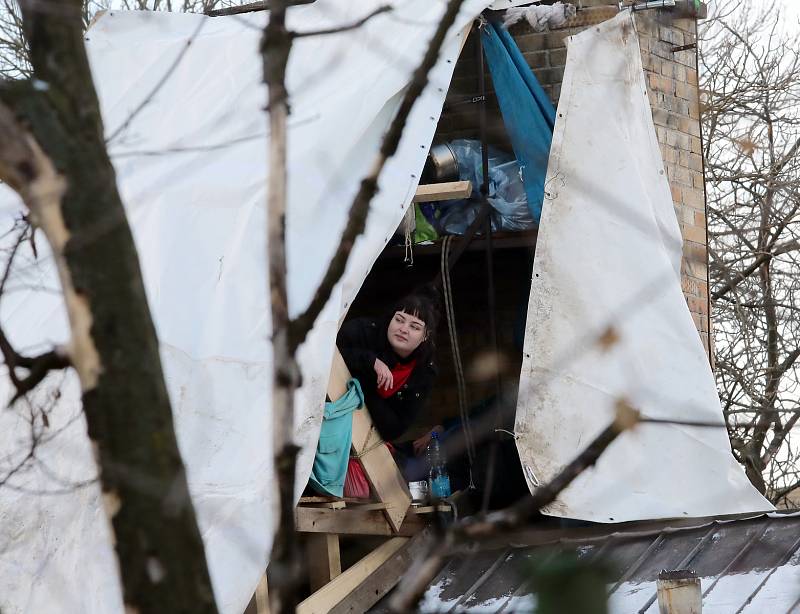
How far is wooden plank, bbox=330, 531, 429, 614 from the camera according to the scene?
5.12m

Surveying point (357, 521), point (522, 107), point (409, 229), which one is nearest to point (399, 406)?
point (357, 521)

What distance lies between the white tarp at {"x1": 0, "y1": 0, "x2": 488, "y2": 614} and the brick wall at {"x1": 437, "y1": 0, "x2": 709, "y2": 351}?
3.20 feet

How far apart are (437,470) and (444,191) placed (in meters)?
1.25

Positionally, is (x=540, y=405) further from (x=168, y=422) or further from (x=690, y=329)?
(x=168, y=422)

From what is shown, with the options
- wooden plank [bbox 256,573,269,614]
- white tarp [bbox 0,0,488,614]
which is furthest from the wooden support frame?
white tarp [bbox 0,0,488,614]

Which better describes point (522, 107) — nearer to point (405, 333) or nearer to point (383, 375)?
point (405, 333)

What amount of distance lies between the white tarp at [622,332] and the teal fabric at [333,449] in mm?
729

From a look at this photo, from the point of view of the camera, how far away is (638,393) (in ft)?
17.3

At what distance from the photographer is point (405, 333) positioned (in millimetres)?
5441

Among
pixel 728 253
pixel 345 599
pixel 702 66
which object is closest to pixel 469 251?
pixel 345 599

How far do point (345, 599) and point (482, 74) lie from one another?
2.66 m

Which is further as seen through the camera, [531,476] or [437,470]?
[437,470]

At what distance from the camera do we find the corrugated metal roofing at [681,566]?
4.73 m

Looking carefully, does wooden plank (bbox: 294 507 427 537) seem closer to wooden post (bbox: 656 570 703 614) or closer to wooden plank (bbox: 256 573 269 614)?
wooden plank (bbox: 256 573 269 614)
